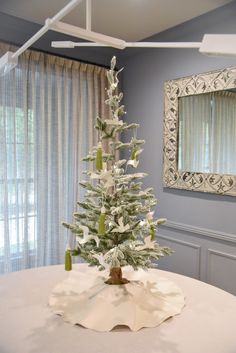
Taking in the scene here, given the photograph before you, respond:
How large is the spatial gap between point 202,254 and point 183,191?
0.55m

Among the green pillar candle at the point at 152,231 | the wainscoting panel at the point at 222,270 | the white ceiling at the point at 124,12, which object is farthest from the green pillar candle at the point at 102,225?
the white ceiling at the point at 124,12

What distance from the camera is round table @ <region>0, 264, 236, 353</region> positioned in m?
1.02

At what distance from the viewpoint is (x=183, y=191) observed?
2779mm

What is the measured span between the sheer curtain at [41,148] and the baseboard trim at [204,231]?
95 centimetres

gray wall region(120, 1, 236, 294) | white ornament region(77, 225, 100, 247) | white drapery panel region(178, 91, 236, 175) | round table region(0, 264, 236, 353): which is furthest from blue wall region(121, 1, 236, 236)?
white ornament region(77, 225, 100, 247)

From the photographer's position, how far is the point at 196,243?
2.66 metres

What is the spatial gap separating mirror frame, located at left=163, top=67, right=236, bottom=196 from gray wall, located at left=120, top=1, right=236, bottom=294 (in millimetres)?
66

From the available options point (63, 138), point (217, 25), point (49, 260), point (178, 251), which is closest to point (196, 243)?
point (178, 251)

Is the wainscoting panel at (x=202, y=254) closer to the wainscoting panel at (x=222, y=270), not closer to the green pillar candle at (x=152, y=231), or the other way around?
the wainscoting panel at (x=222, y=270)

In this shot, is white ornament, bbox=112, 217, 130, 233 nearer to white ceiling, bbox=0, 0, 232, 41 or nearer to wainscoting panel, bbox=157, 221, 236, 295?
wainscoting panel, bbox=157, 221, 236, 295

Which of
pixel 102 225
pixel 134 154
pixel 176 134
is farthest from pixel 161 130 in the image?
pixel 102 225

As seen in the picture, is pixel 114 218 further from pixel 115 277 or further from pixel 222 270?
pixel 222 270

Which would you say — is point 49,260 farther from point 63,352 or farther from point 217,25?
point 217,25

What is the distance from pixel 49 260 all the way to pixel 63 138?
44.1 inches
